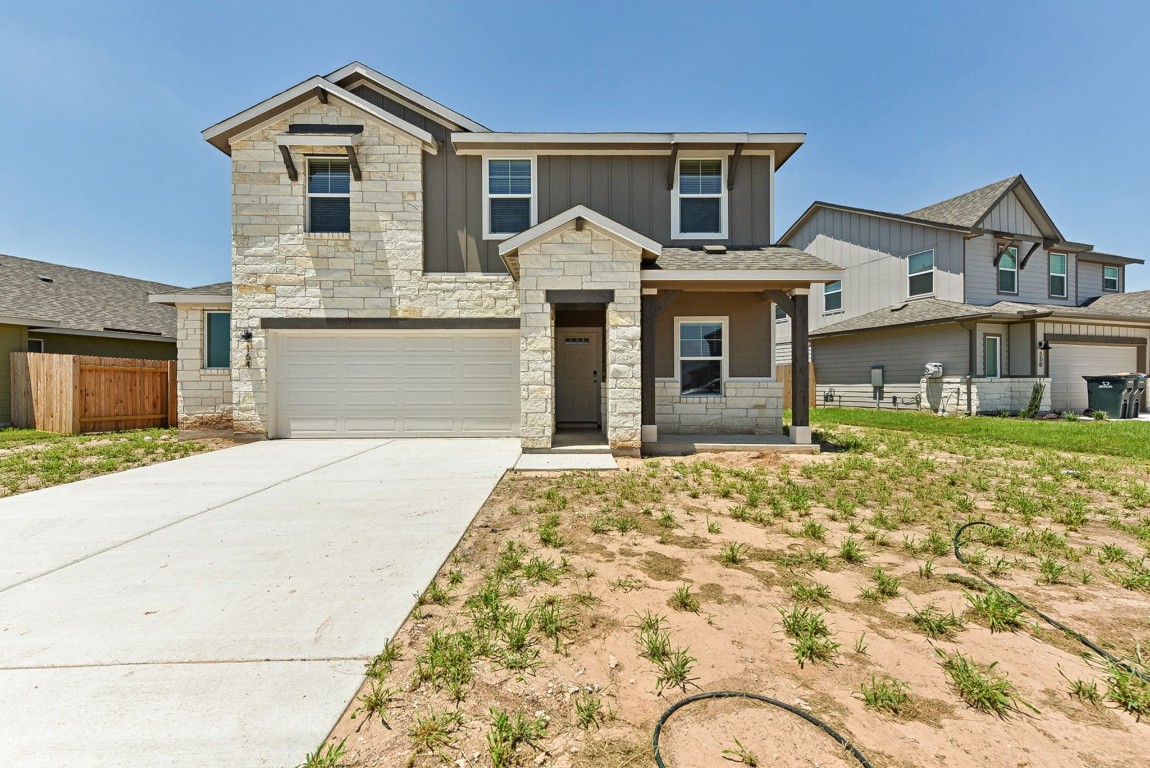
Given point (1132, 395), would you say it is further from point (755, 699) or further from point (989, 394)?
point (755, 699)

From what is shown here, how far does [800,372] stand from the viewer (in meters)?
8.07

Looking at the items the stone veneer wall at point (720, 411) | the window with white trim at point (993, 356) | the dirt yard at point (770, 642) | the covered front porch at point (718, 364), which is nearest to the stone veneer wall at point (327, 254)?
the covered front porch at point (718, 364)

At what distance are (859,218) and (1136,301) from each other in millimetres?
9735

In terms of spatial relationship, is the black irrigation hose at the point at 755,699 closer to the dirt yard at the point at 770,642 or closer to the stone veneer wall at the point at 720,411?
the dirt yard at the point at 770,642

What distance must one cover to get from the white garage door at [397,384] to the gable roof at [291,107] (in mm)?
4103

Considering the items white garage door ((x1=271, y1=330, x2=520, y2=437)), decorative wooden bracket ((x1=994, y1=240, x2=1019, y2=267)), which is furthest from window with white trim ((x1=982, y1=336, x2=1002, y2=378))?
white garage door ((x1=271, y1=330, x2=520, y2=437))

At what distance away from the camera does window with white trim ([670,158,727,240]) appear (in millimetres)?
9625

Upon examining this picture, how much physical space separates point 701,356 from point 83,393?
48.0ft

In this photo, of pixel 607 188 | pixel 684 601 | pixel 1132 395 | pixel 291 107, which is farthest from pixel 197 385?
pixel 1132 395

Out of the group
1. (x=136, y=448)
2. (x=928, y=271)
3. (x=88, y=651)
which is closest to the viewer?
(x=88, y=651)

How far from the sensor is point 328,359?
9344mm

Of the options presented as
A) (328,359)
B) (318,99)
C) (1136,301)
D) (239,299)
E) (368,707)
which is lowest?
(368,707)

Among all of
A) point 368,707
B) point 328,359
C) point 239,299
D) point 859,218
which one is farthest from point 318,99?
point 859,218

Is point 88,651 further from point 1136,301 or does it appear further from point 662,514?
point 1136,301
